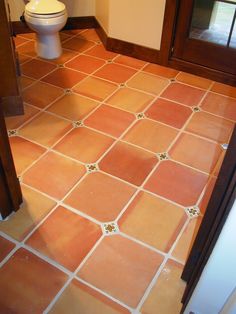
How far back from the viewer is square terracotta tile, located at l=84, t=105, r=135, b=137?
2060 millimetres

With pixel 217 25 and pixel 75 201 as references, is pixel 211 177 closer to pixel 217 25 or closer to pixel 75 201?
pixel 75 201

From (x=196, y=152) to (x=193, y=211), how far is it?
1.50 feet

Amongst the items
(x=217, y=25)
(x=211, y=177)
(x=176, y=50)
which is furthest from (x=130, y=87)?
(x=211, y=177)

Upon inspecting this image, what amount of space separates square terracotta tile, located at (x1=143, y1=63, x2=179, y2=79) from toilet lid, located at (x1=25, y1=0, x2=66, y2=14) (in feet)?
2.68

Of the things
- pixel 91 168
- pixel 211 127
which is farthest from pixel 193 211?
pixel 211 127

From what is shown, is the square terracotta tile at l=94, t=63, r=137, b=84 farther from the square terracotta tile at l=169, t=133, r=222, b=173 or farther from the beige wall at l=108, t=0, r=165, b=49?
the square terracotta tile at l=169, t=133, r=222, b=173

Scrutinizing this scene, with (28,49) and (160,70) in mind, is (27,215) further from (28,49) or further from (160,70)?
(28,49)

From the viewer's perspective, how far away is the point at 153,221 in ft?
5.08

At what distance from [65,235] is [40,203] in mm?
227

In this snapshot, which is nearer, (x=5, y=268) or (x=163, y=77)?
(x=5, y=268)

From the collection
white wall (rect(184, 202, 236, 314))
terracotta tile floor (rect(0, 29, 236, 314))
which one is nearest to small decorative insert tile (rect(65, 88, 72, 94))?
terracotta tile floor (rect(0, 29, 236, 314))

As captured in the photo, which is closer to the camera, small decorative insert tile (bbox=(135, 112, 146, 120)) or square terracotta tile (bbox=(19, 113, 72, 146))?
square terracotta tile (bbox=(19, 113, 72, 146))

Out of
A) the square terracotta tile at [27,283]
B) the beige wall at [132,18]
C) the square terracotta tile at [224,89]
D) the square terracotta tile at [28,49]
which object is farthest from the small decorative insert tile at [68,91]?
the square terracotta tile at [27,283]

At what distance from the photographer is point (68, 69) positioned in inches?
104
